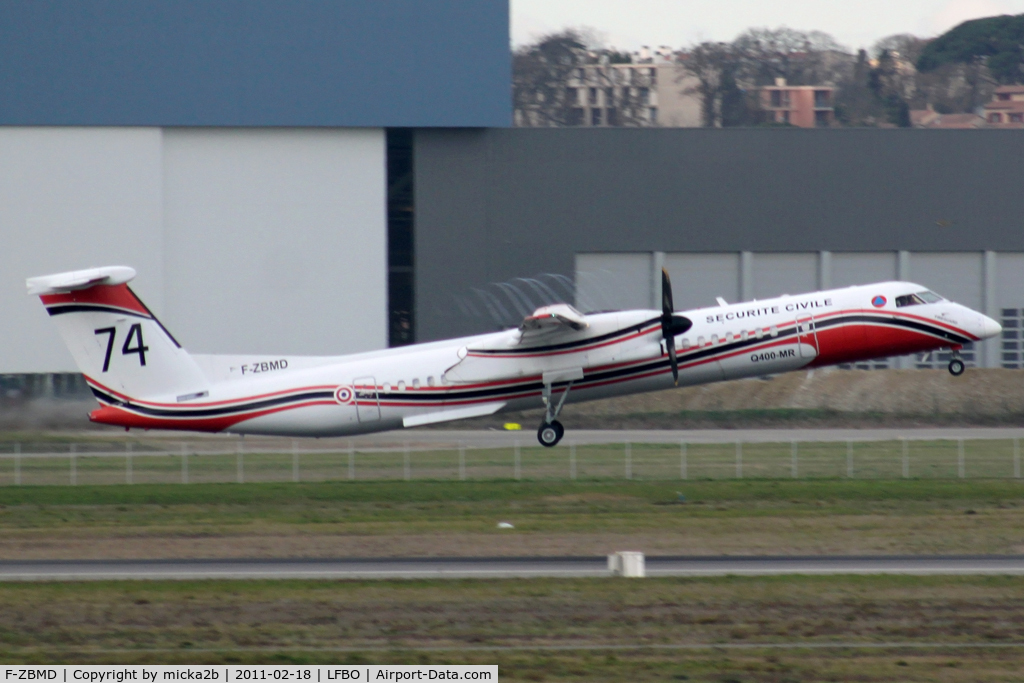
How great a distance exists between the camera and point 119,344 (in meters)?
31.2

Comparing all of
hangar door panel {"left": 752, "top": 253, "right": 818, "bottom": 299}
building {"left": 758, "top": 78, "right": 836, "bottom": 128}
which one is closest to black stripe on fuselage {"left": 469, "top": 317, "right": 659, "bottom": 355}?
hangar door panel {"left": 752, "top": 253, "right": 818, "bottom": 299}

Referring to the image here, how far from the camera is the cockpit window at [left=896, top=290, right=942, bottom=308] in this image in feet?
104

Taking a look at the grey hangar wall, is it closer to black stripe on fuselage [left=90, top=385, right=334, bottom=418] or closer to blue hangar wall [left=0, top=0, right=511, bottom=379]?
blue hangar wall [left=0, top=0, right=511, bottom=379]

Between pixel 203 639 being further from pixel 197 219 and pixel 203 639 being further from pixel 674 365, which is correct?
pixel 197 219

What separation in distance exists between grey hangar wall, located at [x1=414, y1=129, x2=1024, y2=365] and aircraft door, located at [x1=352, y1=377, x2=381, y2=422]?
23313 mm

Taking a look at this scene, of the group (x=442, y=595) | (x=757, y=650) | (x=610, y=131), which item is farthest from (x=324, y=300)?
(x=757, y=650)

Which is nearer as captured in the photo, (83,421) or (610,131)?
(83,421)

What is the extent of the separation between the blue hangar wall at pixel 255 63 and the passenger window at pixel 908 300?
1094 inches

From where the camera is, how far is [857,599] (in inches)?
704

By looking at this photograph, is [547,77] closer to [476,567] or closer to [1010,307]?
[1010,307]

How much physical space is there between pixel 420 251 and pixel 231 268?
342 inches

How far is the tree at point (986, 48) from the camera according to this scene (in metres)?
120

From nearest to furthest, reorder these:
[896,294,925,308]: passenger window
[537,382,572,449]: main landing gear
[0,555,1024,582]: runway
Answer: [0,555,1024,582]: runway < [896,294,925,308]: passenger window < [537,382,572,449]: main landing gear

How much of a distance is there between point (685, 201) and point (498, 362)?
90.6 feet
